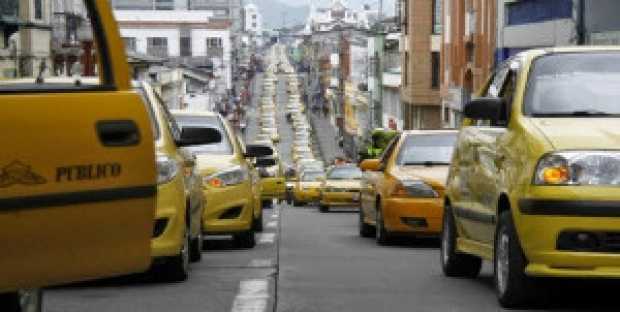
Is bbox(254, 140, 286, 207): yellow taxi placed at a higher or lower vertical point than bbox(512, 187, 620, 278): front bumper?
lower

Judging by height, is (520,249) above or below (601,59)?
below

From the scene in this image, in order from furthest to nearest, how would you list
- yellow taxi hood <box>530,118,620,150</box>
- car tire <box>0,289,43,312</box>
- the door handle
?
yellow taxi hood <box>530,118,620,150</box>, car tire <box>0,289,43,312</box>, the door handle

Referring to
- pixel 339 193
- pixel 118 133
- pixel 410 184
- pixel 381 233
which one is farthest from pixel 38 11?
pixel 118 133

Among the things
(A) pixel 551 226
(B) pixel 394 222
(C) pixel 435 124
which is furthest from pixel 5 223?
(C) pixel 435 124

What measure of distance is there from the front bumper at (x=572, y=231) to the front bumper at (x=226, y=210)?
7.32 m

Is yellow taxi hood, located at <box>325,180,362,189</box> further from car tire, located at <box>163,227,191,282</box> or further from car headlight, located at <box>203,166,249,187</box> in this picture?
car tire, located at <box>163,227,191,282</box>

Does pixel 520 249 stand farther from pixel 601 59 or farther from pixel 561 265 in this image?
pixel 601 59

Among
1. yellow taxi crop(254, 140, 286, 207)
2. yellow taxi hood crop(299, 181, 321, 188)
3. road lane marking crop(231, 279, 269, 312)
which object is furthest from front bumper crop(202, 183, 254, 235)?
yellow taxi hood crop(299, 181, 321, 188)

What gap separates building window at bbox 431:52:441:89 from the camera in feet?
267

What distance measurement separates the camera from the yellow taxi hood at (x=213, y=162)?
16328 millimetres

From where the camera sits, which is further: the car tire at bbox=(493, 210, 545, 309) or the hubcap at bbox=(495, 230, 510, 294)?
the hubcap at bbox=(495, 230, 510, 294)

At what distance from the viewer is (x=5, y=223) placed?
596 cm

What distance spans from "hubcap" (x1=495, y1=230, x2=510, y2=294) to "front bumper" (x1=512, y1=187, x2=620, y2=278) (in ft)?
1.57

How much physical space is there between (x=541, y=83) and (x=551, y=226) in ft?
4.86
